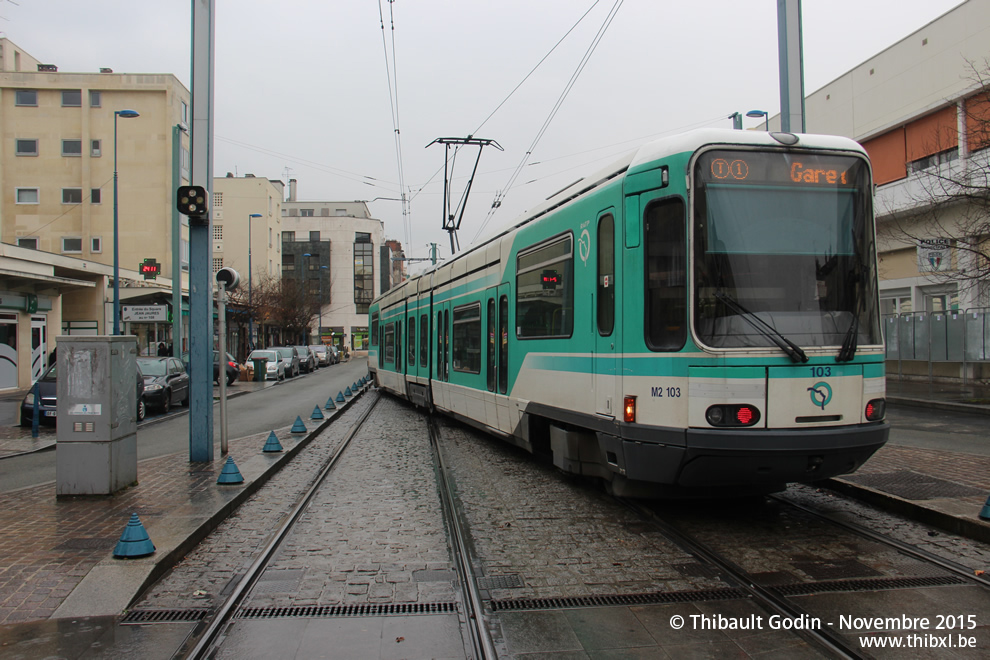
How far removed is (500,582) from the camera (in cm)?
502

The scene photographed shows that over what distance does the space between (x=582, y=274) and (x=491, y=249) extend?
3650mm

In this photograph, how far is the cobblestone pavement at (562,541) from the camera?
195 inches

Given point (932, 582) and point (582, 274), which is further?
point (582, 274)

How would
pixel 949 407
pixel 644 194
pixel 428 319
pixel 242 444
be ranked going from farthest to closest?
1. pixel 949 407
2. pixel 428 319
3. pixel 242 444
4. pixel 644 194

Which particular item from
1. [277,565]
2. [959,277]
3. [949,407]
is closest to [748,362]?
[277,565]

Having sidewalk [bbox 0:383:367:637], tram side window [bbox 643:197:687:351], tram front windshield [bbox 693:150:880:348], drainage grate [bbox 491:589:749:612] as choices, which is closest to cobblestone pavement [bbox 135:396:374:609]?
sidewalk [bbox 0:383:367:637]

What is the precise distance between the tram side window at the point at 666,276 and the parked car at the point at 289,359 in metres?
31.0

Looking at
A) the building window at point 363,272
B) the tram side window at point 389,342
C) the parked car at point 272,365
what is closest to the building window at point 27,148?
the parked car at point 272,365

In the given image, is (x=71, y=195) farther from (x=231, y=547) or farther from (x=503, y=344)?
(x=231, y=547)

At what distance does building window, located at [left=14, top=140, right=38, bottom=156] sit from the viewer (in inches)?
1694

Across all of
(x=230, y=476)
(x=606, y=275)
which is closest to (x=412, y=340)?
(x=230, y=476)

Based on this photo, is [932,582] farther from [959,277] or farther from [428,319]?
[959,277]

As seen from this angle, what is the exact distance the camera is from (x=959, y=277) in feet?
56.7

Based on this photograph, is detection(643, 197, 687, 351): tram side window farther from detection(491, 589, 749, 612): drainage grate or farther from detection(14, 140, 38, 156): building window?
detection(14, 140, 38, 156): building window
